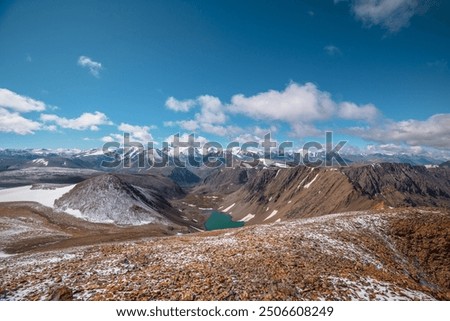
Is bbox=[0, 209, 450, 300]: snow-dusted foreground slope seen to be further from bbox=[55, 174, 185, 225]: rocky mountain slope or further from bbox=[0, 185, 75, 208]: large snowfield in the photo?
bbox=[0, 185, 75, 208]: large snowfield

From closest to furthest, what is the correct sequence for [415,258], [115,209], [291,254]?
[291,254] < [415,258] < [115,209]

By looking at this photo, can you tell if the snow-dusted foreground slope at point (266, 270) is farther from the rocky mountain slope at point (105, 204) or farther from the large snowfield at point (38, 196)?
the large snowfield at point (38, 196)

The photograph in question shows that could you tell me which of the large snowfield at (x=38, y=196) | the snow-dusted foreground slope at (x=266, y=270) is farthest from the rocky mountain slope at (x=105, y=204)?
the snow-dusted foreground slope at (x=266, y=270)

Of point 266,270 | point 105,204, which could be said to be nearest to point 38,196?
point 105,204

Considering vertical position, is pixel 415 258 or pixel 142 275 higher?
pixel 142 275

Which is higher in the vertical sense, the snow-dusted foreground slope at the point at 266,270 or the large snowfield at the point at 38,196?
the snow-dusted foreground slope at the point at 266,270
